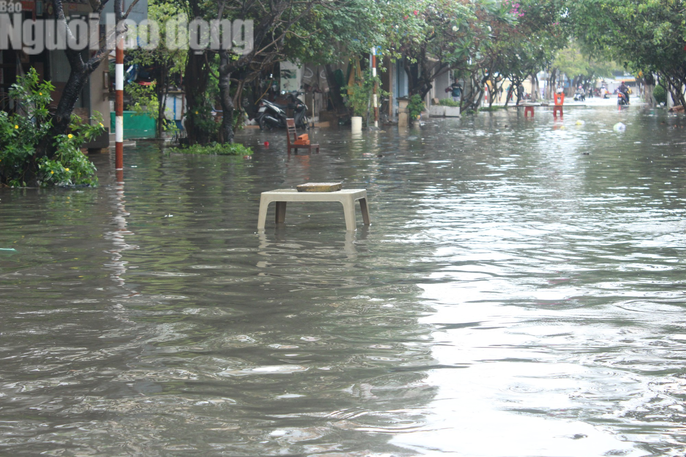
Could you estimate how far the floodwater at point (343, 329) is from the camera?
4.36 m

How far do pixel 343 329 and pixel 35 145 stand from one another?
1067 centimetres

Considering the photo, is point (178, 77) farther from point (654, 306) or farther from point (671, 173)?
point (654, 306)

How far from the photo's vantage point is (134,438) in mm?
4262

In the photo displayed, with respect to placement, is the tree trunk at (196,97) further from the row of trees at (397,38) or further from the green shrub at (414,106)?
the green shrub at (414,106)

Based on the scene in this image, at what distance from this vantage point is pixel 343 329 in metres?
6.21

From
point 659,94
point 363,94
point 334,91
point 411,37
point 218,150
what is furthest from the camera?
point 659,94

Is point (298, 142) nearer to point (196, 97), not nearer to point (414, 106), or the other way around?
point (196, 97)

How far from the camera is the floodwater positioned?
14.3 ft

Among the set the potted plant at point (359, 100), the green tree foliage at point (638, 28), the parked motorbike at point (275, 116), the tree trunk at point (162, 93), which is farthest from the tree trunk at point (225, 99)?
the green tree foliage at point (638, 28)

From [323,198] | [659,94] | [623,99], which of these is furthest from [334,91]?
[623,99]

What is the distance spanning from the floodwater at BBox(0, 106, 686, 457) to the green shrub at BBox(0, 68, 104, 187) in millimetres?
1888

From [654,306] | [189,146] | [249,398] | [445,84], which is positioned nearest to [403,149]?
[189,146]

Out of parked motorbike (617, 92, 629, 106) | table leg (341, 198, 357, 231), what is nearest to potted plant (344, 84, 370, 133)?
table leg (341, 198, 357, 231)

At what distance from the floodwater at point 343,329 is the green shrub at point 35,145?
189 centimetres
